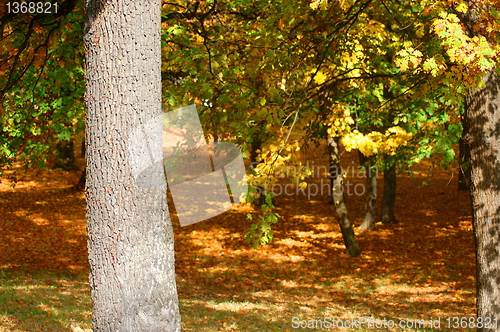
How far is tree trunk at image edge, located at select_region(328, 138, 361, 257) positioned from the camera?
41.9 ft

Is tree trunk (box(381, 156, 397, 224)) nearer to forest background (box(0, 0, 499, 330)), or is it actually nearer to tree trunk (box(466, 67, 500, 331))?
forest background (box(0, 0, 499, 330))

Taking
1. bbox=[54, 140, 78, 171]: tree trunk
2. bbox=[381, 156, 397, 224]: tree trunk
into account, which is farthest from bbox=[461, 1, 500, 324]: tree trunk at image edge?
bbox=[54, 140, 78, 171]: tree trunk

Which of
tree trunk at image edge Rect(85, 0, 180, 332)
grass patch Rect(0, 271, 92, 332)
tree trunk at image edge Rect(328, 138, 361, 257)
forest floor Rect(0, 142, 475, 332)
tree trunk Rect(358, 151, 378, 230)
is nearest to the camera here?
tree trunk at image edge Rect(85, 0, 180, 332)

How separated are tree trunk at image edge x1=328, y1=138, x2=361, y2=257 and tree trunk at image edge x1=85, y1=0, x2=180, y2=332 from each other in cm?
1021

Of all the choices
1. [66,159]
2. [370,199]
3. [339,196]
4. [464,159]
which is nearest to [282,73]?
[339,196]

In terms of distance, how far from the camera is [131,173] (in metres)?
2.88

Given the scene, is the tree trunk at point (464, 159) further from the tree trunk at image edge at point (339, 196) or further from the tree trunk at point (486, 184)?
the tree trunk at image edge at point (339, 196)

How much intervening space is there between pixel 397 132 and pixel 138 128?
830 centimetres

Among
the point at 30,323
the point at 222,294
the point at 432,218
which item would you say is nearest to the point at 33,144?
the point at 30,323

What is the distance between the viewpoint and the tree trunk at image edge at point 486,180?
214 inches

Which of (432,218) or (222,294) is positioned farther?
(432,218)

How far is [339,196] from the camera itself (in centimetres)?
1298

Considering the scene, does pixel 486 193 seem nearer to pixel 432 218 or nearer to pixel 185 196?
pixel 432 218

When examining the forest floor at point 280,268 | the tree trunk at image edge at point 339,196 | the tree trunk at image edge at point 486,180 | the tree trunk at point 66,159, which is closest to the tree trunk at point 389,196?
the forest floor at point 280,268
